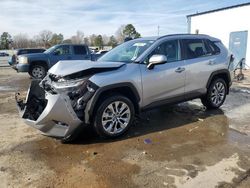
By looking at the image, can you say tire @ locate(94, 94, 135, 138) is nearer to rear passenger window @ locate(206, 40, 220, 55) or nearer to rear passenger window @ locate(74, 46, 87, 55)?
rear passenger window @ locate(206, 40, 220, 55)

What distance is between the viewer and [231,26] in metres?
18.0

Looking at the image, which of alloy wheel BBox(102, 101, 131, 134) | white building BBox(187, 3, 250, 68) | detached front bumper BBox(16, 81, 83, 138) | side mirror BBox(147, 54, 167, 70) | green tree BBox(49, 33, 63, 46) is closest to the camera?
detached front bumper BBox(16, 81, 83, 138)

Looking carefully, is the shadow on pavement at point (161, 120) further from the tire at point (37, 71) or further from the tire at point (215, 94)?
the tire at point (37, 71)

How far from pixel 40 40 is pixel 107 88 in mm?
63557

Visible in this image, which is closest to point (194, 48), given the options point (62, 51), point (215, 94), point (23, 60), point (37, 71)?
point (215, 94)

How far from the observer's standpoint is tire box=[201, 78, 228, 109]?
21.3 feet

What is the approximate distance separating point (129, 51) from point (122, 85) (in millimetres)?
1115

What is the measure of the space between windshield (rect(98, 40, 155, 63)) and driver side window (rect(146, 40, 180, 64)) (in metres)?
0.20

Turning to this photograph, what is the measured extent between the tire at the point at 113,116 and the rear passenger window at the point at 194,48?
189 cm

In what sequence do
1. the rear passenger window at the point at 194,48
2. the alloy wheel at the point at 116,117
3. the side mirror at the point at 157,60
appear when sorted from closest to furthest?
the alloy wheel at the point at 116,117, the side mirror at the point at 157,60, the rear passenger window at the point at 194,48

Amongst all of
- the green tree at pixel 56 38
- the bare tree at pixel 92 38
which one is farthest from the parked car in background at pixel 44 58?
the bare tree at pixel 92 38

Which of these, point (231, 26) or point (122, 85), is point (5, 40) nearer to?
point (231, 26)

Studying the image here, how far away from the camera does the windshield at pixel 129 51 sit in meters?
5.27

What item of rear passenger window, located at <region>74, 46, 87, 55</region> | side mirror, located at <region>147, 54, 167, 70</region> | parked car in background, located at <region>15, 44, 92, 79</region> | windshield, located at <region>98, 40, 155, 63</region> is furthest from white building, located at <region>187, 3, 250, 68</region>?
side mirror, located at <region>147, 54, 167, 70</region>
